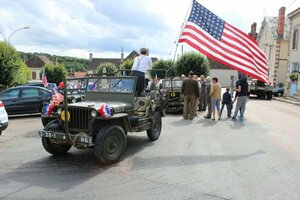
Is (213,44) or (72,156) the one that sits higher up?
(213,44)

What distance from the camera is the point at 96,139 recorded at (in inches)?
252

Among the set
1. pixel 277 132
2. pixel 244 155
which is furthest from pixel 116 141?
pixel 277 132

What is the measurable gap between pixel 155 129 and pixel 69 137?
3035 mm

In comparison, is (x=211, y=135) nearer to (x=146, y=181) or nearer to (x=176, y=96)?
(x=146, y=181)

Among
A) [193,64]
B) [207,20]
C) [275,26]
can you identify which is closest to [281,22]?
[275,26]

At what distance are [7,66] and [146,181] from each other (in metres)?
20.6

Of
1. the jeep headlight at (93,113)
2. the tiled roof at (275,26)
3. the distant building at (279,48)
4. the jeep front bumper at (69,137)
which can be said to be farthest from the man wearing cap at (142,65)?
the tiled roof at (275,26)

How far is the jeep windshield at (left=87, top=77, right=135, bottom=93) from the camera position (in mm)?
8072

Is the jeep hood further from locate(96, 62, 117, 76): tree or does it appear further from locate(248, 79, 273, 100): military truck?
locate(248, 79, 273, 100): military truck

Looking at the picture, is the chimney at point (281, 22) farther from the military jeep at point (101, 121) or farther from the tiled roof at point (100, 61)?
the tiled roof at point (100, 61)

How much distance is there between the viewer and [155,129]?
8992mm

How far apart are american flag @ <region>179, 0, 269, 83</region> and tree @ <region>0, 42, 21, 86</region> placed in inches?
683

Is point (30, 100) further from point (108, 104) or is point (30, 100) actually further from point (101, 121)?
point (101, 121)

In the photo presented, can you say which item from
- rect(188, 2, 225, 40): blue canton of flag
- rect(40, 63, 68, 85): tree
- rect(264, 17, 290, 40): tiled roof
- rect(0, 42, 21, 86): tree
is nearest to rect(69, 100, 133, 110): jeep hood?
rect(188, 2, 225, 40): blue canton of flag
